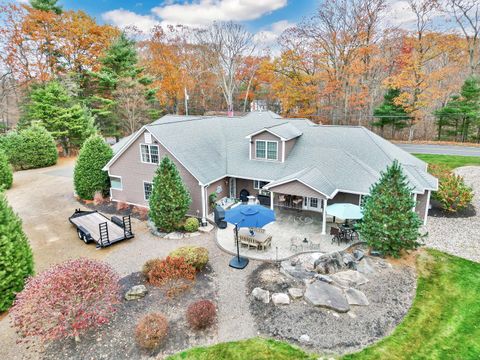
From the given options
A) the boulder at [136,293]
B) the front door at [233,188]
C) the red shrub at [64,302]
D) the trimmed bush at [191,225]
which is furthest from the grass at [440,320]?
the front door at [233,188]

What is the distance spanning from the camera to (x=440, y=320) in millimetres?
9938

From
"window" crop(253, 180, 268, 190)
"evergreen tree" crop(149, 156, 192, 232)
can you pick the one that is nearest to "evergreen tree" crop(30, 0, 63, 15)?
"evergreen tree" crop(149, 156, 192, 232)

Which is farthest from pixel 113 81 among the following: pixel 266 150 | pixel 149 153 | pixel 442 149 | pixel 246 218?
pixel 442 149

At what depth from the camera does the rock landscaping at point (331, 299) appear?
9266 millimetres

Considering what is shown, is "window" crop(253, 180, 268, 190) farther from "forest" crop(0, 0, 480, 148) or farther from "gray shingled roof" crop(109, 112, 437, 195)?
"forest" crop(0, 0, 480, 148)

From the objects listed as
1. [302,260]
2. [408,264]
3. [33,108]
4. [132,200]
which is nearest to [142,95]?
[33,108]

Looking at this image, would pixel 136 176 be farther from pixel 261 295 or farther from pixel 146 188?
pixel 261 295

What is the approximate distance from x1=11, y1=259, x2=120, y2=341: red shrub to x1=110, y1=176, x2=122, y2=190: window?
12.4 meters

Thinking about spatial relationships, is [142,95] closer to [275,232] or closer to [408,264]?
[275,232]

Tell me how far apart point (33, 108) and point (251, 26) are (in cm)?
3037

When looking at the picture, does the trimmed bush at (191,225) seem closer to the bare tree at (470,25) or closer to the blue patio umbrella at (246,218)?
the blue patio umbrella at (246,218)

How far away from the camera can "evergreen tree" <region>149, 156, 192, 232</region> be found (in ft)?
51.1

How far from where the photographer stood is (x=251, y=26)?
43.6 m

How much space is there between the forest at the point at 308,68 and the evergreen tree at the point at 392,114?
123 mm
